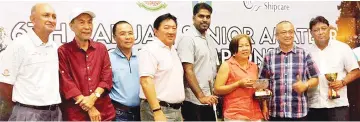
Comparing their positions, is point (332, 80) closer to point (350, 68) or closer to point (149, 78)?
point (350, 68)

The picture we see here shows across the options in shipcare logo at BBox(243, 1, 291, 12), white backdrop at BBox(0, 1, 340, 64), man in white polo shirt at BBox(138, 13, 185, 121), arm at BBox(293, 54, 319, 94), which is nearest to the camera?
man in white polo shirt at BBox(138, 13, 185, 121)

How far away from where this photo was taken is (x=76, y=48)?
10.2 feet

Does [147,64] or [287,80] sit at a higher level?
[147,64]

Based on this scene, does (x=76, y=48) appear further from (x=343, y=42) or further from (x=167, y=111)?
(x=343, y=42)

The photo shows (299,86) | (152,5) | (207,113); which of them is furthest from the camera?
(152,5)

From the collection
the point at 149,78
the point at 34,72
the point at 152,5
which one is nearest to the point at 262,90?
the point at 149,78

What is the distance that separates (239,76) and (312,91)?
0.83 meters

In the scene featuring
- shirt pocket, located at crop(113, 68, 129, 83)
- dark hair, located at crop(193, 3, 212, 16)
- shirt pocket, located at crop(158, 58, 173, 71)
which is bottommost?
shirt pocket, located at crop(113, 68, 129, 83)

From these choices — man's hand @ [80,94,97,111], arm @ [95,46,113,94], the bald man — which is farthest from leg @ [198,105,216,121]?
the bald man

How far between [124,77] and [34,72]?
662mm

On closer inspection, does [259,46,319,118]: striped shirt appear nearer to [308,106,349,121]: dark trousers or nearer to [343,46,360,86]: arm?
[308,106,349,121]: dark trousers

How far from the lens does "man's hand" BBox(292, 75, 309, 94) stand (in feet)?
11.5

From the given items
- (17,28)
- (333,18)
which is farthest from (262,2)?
(17,28)

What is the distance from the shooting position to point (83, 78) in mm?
3092
